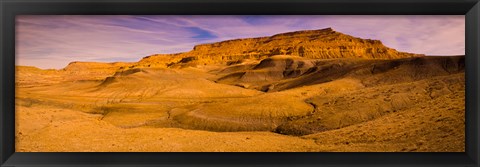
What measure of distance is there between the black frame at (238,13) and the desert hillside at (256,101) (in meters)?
0.17

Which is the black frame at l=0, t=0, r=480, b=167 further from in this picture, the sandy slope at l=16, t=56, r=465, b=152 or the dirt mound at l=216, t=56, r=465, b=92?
the dirt mound at l=216, t=56, r=465, b=92

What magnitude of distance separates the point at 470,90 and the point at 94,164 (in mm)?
5687

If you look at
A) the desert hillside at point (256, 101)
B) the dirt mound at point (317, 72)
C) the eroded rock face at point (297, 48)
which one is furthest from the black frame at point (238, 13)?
the dirt mound at point (317, 72)

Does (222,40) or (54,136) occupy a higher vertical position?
(222,40)

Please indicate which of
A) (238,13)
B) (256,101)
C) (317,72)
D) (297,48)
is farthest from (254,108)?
(238,13)

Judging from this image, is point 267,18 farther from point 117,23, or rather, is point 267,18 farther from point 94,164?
point 94,164

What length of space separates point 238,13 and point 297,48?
6.01ft

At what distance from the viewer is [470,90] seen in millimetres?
5055

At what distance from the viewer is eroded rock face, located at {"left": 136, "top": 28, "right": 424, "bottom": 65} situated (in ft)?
19.5

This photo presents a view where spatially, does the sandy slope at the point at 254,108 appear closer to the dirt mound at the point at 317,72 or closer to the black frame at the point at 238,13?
the dirt mound at the point at 317,72

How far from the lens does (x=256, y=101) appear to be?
6918 millimetres

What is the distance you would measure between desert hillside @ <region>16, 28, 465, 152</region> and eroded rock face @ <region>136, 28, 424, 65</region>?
0.03 meters

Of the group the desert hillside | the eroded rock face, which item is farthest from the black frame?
the eroded rock face

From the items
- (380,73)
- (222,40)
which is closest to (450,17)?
(380,73)
